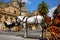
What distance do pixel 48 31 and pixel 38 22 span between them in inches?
336

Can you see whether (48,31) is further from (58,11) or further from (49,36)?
(58,11)

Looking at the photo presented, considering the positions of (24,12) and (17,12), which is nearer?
(17,12)

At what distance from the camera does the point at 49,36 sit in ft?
28.6

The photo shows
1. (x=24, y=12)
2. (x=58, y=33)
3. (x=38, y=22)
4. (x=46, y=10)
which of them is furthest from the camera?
(x=24, y=12)

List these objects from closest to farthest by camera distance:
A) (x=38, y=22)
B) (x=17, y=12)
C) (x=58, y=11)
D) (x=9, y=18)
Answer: (x=58, y=11) → (x=38, y=22) → (x=9, y=18) → (x=17, y=12)

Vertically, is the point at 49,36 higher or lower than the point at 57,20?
lower

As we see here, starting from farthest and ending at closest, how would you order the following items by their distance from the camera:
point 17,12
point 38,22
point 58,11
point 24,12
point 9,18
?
point 24,12
point 17,12
point 9,18
point 38,22
point 58,11

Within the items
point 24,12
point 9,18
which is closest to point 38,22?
point 9,18

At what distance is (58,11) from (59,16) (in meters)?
0.23

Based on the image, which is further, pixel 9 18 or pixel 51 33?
pixel 9 18

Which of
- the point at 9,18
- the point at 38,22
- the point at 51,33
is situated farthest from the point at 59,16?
the point at 9,18

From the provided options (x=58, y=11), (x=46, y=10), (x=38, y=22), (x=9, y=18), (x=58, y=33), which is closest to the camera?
(x=58, y=33)

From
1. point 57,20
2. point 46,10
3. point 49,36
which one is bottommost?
point 49,36

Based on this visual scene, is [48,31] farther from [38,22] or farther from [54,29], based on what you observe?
[38,22]
